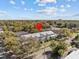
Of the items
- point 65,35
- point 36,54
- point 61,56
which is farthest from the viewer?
point 65,35

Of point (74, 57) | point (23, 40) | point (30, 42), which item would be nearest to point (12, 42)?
point (23, 40)

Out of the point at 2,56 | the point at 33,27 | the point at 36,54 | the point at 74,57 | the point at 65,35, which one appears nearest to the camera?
the point at 74,57

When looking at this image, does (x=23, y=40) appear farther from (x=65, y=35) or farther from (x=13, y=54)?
(x=65, y=35)

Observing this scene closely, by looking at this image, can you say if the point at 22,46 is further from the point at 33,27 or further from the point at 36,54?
the point at 33,27

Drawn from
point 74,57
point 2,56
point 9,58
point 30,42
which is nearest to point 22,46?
point 30,42

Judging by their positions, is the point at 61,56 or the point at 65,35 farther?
the point at 65,35

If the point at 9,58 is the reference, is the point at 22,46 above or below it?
above

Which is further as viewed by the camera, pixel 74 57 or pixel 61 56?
pixel 61 56

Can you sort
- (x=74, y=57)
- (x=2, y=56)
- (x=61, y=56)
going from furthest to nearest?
(x=2, y=56) < (x=61, y=56) < (x=74, y=57)

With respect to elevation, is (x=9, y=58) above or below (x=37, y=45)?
below
